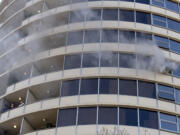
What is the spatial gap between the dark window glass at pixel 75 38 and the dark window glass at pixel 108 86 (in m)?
4.59

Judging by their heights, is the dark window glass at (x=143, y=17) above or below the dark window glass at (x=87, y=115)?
above

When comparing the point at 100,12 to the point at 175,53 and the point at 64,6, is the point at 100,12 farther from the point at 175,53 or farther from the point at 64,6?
the point at 175,53

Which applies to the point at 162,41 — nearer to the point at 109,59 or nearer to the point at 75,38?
the point at 109,59

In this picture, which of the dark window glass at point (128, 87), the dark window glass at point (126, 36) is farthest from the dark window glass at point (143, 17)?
the dark window glass at point (128, 87)

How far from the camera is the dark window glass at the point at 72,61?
32403mm

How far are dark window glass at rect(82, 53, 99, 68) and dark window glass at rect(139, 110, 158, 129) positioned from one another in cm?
537

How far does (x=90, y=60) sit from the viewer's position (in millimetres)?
32344

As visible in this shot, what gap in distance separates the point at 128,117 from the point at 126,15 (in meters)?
10.0

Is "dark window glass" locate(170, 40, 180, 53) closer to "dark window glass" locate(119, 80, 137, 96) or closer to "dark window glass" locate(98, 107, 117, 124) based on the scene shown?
"dark window glass" locate(119, 80, 137, 96)

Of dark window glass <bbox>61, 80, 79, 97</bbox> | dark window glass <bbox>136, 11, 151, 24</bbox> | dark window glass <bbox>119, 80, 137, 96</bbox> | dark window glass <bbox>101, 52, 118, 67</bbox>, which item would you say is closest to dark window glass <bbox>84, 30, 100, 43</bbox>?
dark window glass <bbox>101, 52, 118, 67</bbox>

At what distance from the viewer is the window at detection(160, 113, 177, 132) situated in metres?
29.4

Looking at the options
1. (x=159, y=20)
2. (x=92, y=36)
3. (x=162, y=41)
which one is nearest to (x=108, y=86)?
(x=92, y=36)

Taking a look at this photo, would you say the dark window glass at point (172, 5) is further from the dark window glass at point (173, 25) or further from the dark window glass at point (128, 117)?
the dark window glass at point (128, 117)

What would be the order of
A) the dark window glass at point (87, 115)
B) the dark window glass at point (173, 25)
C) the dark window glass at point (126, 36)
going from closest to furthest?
the dark window glass at point (87, 115) → the dark window glass at point (126, 36) → the dark window glass at point (173, 25)
